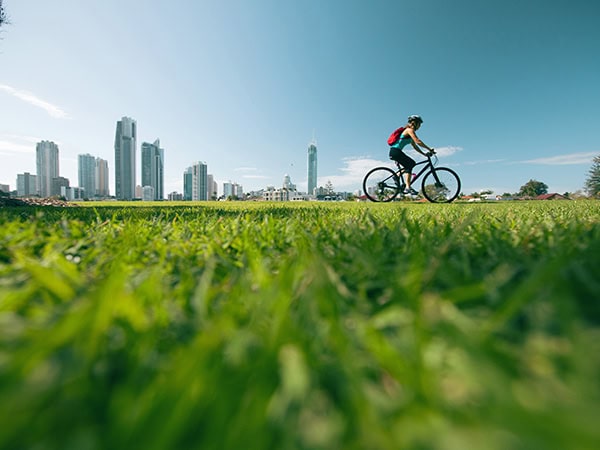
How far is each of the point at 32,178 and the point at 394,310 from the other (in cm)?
11199

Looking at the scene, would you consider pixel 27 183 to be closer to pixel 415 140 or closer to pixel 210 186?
pixel 210 186

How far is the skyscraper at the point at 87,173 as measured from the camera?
85.2m

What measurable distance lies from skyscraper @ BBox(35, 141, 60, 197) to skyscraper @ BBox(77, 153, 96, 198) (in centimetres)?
944

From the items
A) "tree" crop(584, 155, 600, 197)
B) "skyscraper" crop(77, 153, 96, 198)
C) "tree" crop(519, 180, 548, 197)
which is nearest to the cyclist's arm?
"tree" crop(584, 155, 600, 197)

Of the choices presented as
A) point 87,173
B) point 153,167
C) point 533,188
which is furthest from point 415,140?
point 87,173

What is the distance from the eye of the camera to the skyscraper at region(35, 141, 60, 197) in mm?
73938

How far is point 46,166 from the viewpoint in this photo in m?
75.1

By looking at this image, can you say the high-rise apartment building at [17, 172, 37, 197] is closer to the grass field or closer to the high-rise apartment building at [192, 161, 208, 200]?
the high-rise apartment building at [192, 161, 208, 200]

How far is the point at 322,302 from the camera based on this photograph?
0.63m

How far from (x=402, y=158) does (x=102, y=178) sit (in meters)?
103

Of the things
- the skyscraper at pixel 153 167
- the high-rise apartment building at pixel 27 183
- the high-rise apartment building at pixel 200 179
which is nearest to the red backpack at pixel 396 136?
the skyscraper at pixel 153 167

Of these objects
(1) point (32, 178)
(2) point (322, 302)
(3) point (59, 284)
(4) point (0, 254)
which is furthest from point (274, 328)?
(1) point (32, 178)

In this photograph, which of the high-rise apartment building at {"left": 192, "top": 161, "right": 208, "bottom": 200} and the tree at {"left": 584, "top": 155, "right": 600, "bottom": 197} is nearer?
the tree at {"left": 584, "top": 155, "right": 600, "bottom": 197}

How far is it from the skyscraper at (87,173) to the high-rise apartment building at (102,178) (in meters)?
1.05
